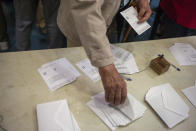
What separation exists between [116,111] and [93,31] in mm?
389

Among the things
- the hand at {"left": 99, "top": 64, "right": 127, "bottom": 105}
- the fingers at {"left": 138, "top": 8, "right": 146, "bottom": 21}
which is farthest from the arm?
the fingers at {"left": 138, "top": 8, "right": 146, "bottom": 21}

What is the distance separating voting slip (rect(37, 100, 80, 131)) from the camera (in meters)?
0.83

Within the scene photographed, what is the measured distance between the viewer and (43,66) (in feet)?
3.53

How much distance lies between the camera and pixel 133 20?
1208 millimetres

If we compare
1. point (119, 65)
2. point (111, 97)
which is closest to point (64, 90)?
point (111, 97)

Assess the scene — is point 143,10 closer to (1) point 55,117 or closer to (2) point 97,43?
(2) point 97,43

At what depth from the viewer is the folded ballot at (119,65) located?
111 centimetres

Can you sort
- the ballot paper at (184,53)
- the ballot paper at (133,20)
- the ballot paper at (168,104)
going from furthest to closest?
the ballot paper at (184,53) < the ballot paper at (133,20) < the ballot paper at (168,104)

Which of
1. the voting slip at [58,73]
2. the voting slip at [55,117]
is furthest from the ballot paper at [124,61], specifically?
the voting slip at [55,117]

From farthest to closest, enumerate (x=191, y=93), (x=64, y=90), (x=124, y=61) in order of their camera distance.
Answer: (x=124, y=61), (x=191, y=93), (x=64, y=90)

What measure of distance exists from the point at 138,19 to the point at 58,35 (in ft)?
2.78

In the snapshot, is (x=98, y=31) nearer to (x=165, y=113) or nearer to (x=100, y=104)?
(x=100, y=104)

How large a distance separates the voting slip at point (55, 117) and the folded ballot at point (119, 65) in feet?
0.86

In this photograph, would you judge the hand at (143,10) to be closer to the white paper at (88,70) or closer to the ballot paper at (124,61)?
the ballot paper at (124,61)
